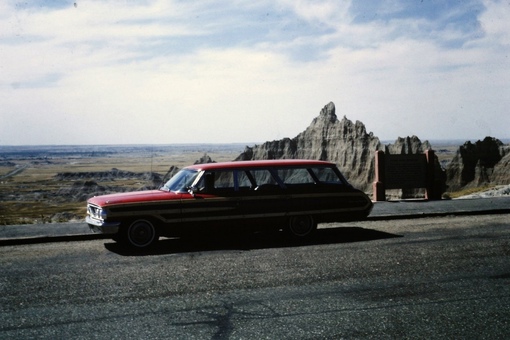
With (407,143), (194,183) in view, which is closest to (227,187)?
(194,183)

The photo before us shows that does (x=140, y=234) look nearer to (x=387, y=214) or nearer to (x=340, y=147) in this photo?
(x=387, y=214)

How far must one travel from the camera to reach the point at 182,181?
37.9 ft

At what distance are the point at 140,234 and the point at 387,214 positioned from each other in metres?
7.27

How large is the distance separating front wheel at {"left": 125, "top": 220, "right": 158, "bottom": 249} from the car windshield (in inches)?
38.3

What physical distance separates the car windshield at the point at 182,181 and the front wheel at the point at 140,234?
973mm

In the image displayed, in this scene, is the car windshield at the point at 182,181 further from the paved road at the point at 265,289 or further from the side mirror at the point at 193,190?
the paved road at the point at 265,289

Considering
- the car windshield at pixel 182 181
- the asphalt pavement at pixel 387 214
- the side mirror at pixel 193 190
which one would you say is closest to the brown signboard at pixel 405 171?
the asphalt pavement at pixel 387 214

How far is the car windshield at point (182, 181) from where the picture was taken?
37.3 feet

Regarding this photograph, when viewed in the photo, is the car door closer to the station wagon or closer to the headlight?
the station wagon

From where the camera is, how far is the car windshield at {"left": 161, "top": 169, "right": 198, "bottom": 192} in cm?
1136

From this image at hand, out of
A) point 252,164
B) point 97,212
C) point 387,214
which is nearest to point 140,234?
point 97,212

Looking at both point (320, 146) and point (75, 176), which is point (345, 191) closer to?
point (320, 146)

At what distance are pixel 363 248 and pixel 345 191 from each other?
2.08 m

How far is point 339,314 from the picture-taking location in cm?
636
